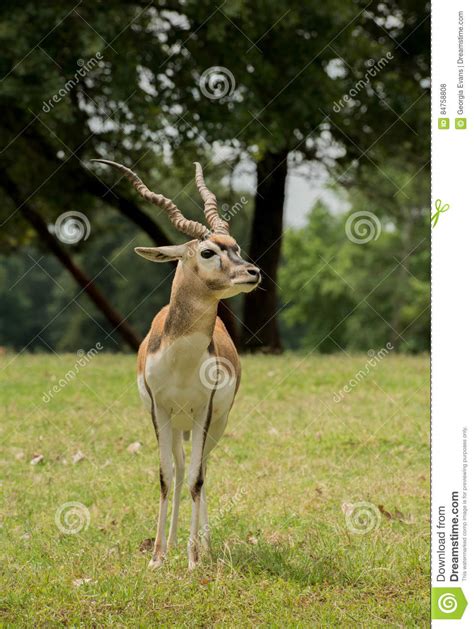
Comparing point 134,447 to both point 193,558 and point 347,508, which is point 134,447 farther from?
point 193,558

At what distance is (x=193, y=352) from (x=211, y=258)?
2.23ft

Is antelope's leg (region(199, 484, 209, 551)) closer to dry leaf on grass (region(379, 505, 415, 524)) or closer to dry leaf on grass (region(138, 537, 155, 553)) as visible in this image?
dry leaf on grass (region(138, 537, 155, 553))

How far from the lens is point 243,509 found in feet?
25.1

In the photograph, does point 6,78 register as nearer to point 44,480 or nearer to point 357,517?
point 44,480

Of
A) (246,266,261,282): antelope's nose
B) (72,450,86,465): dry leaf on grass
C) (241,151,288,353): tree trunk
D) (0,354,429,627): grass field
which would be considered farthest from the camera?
(241,151,288,353): tree trunk

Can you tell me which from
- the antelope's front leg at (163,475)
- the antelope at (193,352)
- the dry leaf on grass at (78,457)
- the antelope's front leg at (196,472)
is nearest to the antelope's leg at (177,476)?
the antelope at (193,352)

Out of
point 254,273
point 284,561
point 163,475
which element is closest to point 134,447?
point 163,475

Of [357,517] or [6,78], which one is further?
[6,78]

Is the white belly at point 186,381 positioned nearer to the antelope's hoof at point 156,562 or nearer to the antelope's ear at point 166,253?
the antelope's ear at point 166,253

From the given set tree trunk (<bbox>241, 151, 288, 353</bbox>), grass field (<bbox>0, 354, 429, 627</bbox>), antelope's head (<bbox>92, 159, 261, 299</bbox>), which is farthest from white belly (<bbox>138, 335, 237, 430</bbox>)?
tree trunk (<bbox>241, 151, 288, 353</bbox>)

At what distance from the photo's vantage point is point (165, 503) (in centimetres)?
658

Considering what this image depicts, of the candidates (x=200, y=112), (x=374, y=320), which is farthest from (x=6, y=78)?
(x=374, y=320)

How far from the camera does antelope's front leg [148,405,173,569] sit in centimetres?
642
